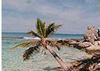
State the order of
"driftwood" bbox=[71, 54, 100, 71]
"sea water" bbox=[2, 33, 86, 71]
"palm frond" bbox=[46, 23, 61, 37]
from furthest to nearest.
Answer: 1. "sea water" bbox=[2, 33, 86, 71]
2. "driftwood" bbox=[71, 54, 100, 71]
3. "palm frond" bbox=[46, 23, 61, 37]

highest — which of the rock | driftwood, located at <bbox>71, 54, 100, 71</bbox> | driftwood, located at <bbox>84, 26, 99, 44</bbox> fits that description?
driftwood, located at <bbox>71, 54, 100, 71</bbox>

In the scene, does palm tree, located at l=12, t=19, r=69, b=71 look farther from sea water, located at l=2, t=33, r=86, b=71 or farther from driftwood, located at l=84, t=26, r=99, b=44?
driftwood, located at l=84, t=26, r=99, b=44

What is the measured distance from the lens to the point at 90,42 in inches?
1716

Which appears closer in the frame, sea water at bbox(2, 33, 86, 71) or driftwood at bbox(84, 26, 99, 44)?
sea water at bbox(2, 33, 86, 71)

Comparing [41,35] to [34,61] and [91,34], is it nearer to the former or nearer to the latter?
[34,61]

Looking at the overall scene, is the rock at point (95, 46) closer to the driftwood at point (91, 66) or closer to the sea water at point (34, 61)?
the sea water at point (34, 61)

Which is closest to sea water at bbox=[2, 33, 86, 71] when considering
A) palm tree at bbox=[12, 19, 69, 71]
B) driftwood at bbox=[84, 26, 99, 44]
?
palm tree at bbox=[12, 19, 69, 71]

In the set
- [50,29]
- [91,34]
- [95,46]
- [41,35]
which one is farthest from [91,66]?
[91,34]

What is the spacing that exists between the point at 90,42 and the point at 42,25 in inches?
1215

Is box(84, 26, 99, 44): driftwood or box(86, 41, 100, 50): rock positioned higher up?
box(84, 26, 99, 44): driftwood

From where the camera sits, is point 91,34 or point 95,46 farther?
point 91,34

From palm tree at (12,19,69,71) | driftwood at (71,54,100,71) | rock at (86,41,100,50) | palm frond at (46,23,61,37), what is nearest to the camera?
palm tree at (12,19,69,71)

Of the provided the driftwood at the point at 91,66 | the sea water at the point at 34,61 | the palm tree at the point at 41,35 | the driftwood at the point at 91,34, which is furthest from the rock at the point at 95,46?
the palm tree at the point at 41,35

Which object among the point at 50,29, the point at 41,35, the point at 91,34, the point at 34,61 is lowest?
the point at 34,61
